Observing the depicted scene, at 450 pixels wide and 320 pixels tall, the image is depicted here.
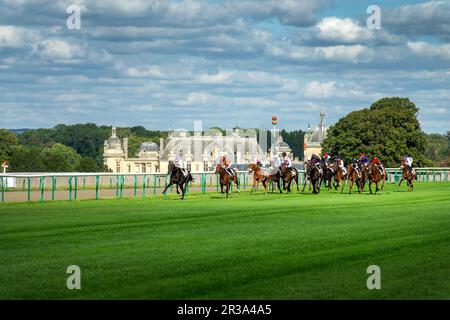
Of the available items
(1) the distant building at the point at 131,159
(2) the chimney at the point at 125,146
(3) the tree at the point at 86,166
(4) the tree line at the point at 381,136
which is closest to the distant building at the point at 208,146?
(3) the tree at the point at 86,166

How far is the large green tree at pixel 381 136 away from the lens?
283 feet

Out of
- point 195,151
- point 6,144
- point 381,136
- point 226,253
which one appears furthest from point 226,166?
point 195,151

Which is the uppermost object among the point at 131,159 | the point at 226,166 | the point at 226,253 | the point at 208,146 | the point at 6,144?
the point at 208,146

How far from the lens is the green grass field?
1285cm

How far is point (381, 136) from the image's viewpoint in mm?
86375

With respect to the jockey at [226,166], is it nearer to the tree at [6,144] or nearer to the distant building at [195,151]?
the distant building at [195,151]

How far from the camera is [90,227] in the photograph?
2288 cm

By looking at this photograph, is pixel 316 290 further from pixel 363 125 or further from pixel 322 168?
pixel 363 125

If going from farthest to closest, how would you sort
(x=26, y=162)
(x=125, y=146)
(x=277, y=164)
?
(x=125, y=146)
(x=26, y=162)
(x=277, y=164)

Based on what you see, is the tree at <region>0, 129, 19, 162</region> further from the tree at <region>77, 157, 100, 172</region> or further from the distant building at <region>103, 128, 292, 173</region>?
the distant building at <region>103, 128, 292, 173</region>

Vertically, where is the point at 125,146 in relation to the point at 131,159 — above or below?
above

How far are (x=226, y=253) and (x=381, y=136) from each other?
7078 cm

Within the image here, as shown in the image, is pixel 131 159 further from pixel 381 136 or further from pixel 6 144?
pixel 381 136
